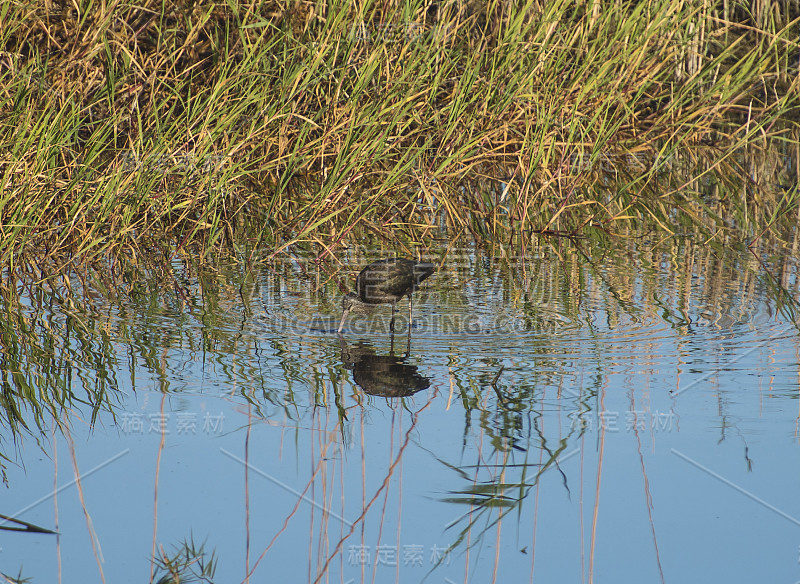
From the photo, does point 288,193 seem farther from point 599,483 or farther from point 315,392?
point 599,483

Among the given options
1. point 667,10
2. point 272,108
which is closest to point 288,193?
point 272,108

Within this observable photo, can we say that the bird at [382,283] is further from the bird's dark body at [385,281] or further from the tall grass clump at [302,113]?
the tall grass clump at [302,113]

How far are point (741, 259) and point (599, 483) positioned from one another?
125 inches

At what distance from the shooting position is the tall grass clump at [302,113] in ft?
17.0

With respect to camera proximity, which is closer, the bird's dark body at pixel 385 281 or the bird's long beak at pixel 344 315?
the bird's long beak at pixel 344 315

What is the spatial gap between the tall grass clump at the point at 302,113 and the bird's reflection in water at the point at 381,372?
129 centimetres

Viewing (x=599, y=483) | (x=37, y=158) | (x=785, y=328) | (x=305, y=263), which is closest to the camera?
(x=599, y=483)

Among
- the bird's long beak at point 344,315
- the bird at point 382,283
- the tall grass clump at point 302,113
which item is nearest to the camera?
the bird's long beak at point 344,315

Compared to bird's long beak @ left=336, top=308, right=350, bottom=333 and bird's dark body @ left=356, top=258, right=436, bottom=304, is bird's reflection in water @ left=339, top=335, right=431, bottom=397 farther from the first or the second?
bird's dark body @ left=356, top=258, right=436, bottom=304

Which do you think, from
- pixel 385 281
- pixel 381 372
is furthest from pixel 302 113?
pixel 381 372

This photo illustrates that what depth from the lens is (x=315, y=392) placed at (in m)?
3.75

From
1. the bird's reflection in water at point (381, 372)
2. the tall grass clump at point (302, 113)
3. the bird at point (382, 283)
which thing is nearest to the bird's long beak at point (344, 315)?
the bird at point (382, 283)

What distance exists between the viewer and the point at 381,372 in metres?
3.95

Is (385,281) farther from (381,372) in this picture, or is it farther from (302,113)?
(302,113)
